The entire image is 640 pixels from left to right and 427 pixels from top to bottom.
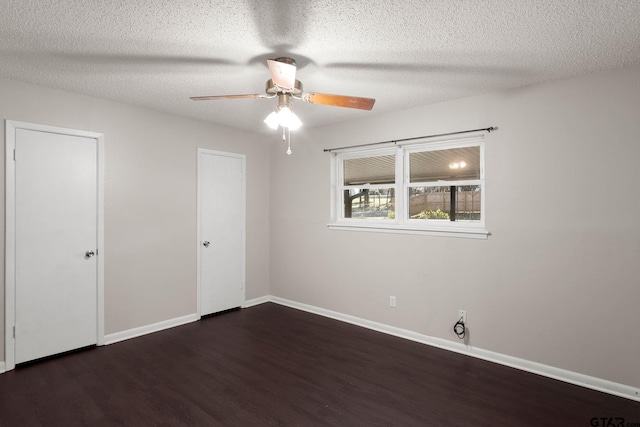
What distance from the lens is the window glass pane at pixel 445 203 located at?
3.43 metres

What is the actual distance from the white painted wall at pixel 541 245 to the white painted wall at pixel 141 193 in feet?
7.00

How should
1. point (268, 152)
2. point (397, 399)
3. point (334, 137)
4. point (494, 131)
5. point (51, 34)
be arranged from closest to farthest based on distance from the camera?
1. point (51, 34)
2. point (397, 399)
3. point (494, 131)
4. point (334, 137)
5. point (268, 152)

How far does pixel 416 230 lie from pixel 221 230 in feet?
8.15

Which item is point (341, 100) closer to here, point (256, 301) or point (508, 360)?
point (508, 360)

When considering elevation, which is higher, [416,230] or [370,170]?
[370,170]

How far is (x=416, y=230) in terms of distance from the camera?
3.65 m

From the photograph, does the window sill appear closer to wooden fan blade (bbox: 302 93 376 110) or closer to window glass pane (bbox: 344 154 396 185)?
window glass pane (bbox: 344 154 396 185)

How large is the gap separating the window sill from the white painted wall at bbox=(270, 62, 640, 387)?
6cm

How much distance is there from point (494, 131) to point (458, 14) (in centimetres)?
154

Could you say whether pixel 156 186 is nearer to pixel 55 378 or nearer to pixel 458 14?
pixel 55 378

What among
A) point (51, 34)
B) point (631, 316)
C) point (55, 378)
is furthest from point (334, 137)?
point (55, 378)

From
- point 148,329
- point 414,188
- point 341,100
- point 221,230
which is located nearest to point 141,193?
point 221,230

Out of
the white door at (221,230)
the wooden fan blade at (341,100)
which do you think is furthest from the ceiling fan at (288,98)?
the white door at (221,230)

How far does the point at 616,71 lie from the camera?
260cm
